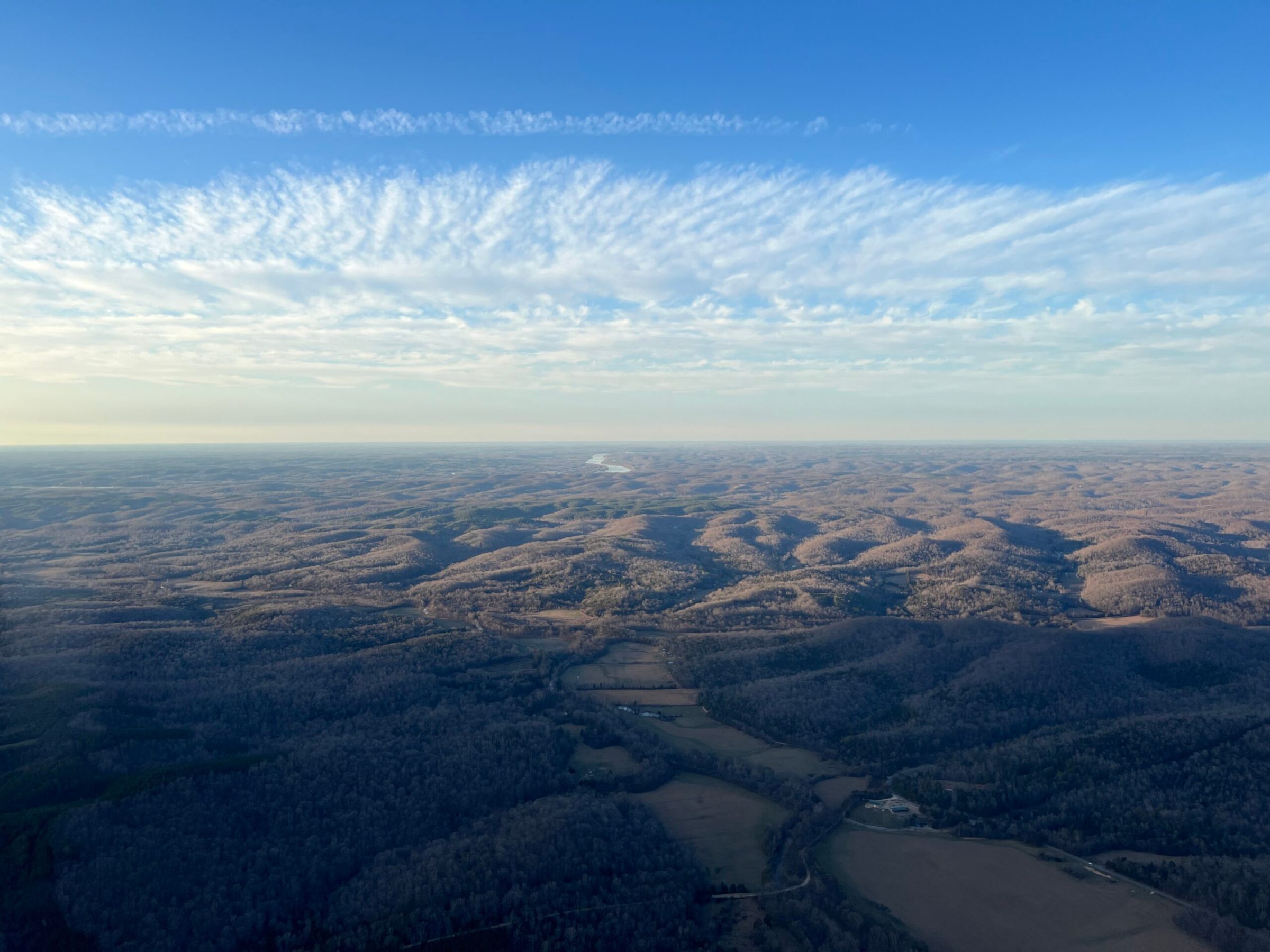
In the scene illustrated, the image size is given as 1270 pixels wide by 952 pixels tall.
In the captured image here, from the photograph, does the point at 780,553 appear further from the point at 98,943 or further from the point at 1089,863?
the point at 98,943

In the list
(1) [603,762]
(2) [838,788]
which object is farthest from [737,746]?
(1) [603,762]

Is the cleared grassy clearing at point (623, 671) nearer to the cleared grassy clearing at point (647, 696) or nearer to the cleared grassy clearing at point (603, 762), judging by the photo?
the cleared grassy clearing at point (647, 696)

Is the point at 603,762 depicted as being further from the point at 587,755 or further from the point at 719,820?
the point at 719,820

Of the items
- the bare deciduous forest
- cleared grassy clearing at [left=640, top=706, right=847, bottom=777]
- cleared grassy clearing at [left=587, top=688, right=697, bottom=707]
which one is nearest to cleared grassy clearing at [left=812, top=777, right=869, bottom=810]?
the bare deciduous forest

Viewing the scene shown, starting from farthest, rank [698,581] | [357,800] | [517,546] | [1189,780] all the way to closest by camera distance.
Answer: [517,546] → [698,581] → [1189,780] → [357,800]

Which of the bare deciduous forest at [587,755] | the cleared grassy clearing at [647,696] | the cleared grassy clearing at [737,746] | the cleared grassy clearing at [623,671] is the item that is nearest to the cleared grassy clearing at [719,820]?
the bare deciduous forest at [587,755]

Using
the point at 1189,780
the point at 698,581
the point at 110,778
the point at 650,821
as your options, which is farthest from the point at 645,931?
the point at 698,581

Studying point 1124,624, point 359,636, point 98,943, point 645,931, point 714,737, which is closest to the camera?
point 98,943
